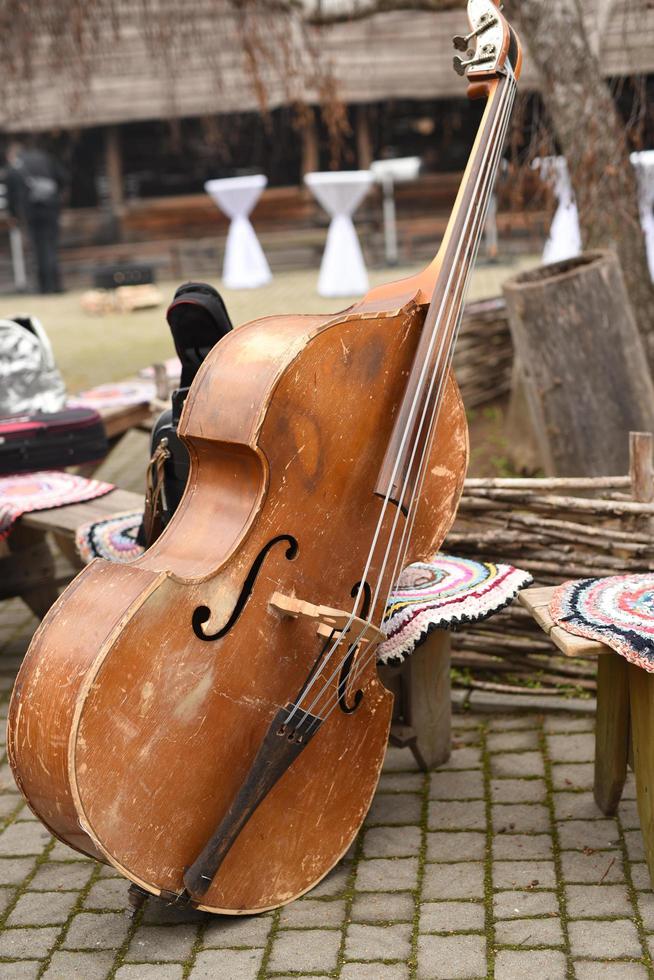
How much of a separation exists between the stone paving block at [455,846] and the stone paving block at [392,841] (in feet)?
0.12

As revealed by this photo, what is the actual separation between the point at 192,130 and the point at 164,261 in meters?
1.95

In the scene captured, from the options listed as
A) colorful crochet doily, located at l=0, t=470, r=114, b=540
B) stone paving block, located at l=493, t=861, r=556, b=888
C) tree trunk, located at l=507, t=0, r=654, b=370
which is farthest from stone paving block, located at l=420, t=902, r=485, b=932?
tree trunk, located at l=507, t=0, r=654, b=370

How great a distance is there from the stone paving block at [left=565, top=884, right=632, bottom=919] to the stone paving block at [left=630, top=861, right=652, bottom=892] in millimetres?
37

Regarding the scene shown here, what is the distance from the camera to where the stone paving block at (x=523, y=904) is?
275 centimetres

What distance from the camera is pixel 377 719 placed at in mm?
2889

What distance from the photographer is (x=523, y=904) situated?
278 centimetres

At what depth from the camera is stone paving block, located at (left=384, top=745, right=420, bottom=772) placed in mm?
3477

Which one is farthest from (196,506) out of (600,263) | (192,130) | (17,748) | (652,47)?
(192,130)

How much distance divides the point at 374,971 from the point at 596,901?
20.8 inches

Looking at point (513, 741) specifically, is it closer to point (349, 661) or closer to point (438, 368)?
point (349, 661)

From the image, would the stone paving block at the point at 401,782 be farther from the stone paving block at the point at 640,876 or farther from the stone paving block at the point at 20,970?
the stone paving block at the point at 20,970

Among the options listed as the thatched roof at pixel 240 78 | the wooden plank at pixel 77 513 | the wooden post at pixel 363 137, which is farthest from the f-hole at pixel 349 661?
the wooden post at pixel 363 137

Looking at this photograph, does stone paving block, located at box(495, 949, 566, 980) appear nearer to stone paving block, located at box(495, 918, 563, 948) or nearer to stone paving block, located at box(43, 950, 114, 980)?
stone paving block, located at box(495, 918, 563, 948)

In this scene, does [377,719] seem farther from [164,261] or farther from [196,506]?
[164,261]
